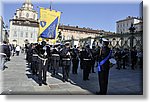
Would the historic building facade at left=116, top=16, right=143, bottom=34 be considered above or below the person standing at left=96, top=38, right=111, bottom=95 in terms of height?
above

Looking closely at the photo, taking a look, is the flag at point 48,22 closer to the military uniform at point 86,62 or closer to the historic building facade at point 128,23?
the military uniform at point 86,62

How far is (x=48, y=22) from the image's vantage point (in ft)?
26.0

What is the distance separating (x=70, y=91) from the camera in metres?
5.93

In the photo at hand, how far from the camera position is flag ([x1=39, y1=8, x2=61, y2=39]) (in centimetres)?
787

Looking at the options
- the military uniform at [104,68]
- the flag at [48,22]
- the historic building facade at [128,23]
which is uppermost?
the historic building facade at [128,23]

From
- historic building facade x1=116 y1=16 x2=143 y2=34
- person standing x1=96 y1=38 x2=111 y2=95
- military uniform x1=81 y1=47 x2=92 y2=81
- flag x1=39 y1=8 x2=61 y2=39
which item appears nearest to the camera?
person standing x1=96 y1=38 x2=111 y2=95

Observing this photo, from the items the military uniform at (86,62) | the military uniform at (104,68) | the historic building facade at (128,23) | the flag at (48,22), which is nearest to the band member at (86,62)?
the military uniform at (86,62)

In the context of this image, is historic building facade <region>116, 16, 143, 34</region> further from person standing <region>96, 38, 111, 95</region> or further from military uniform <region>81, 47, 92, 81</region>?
military uniform <region>81, 47, 92, 81</region>

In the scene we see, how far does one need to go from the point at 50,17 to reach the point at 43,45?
1.73m

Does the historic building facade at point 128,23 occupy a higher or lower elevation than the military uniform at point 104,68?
higher

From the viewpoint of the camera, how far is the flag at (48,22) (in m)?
7.87

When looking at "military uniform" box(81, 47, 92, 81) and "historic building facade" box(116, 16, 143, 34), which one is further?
"historic building facade" box(116, 16, 143, 34)

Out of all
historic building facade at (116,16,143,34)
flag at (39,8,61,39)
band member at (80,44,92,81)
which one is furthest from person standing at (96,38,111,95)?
flag at (39,8,61,39)

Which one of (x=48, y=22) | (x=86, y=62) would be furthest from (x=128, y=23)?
(x=48, y=22)
